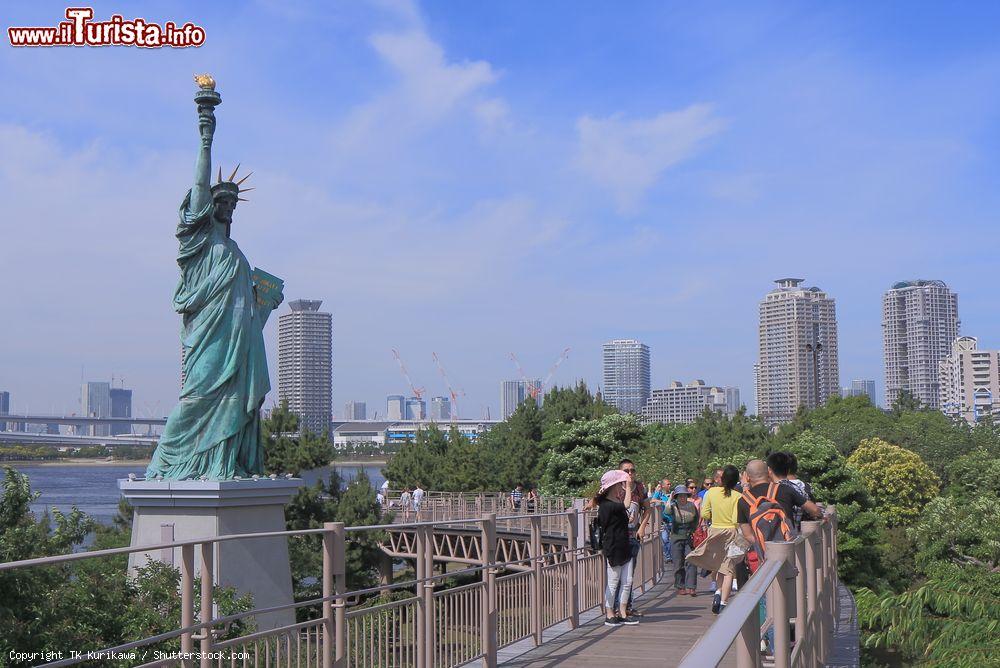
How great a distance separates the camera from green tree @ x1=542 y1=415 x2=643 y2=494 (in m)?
50.7

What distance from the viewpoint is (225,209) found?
899 inches

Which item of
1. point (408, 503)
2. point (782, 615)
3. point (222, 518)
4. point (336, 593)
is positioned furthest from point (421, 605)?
point (408, 503)

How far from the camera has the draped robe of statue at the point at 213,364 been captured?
72.2 feet

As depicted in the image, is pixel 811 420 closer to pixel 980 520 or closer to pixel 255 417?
pixel 980 520

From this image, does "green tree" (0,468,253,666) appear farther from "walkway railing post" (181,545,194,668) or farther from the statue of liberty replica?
the statue of liberty replica

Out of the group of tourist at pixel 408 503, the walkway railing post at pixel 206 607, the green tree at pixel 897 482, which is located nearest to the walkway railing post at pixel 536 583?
the walkway railing post at pixel 206 607

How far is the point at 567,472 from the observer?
51156 millimetres

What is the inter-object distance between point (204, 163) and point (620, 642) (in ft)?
50.0

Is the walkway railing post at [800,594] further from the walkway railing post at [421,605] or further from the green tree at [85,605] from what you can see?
the green tree at [85,605]

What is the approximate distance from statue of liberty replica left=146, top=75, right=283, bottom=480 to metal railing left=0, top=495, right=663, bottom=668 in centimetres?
1199

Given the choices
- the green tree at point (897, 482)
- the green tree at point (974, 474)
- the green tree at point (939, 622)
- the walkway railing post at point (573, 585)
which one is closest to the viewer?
the green tree at point (939, 622)

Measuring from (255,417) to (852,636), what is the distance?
15579 mm

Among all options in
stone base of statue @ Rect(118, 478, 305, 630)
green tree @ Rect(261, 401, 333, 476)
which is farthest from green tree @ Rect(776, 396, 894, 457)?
stone base of statue @ Rect(118, 478, 305, 630)

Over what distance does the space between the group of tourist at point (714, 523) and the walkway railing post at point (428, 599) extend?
8.18 feet
